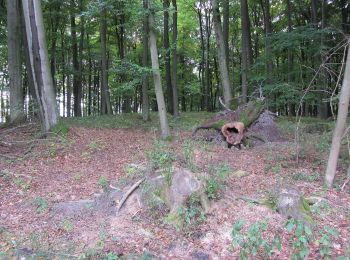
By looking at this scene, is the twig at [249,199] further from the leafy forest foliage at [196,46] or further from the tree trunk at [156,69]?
the tree trunk at [156,69]

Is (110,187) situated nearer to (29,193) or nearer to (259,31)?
(29,193)

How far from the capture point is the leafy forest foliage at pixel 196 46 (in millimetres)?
11731

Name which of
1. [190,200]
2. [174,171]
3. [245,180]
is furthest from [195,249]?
[245,180]

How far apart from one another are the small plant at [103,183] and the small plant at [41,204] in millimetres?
1060

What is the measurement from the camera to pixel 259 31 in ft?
83.0

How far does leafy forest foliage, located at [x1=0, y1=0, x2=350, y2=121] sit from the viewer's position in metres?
11.7

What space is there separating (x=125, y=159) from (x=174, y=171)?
9.39 feet

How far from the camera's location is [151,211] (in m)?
5.59

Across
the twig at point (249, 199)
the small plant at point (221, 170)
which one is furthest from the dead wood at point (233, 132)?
the twig at point (249, 199)

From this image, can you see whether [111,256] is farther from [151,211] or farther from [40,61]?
[40,61]

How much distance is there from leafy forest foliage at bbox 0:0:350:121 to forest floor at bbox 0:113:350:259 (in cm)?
195

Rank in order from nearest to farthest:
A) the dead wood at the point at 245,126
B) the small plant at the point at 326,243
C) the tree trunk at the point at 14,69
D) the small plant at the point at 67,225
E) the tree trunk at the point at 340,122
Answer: the small plant at the point at 326,243 < the small plant at the point at 67,225 < the tree trunk at the point at 340,122 < the dead wood at the point at 245,126 < the tree trunk at the point at 14,69

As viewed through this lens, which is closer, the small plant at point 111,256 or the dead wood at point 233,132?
the small plant at point 111,256

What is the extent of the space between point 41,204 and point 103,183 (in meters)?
1.20
